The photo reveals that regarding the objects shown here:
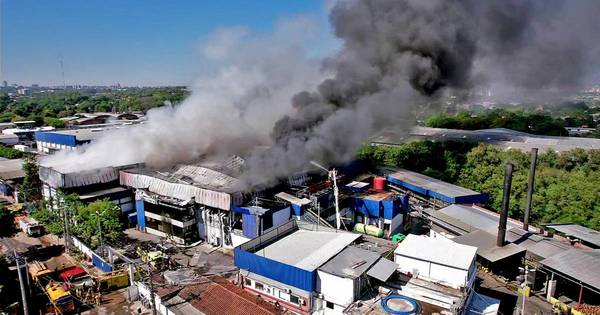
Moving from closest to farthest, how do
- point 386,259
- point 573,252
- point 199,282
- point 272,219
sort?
point 386,259, point 199,282, point 573,252, point 272,219

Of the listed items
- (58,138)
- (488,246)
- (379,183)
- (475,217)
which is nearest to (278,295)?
(488,246)

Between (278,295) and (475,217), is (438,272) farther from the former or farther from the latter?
(475,217)

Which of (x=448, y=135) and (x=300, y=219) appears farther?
(x=448, y=135)

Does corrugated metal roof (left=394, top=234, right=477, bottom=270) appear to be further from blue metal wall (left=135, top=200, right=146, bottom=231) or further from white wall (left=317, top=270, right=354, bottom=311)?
blue metal wall (left=135, top=200, right=146, bottom=231)

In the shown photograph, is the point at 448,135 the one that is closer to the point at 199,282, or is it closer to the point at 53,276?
the point at 199,282

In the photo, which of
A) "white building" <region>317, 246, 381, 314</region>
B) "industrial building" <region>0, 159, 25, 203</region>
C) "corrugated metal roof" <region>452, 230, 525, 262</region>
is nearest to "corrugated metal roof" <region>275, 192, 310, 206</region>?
"white building" <region>317, 246, 381, 314</region>

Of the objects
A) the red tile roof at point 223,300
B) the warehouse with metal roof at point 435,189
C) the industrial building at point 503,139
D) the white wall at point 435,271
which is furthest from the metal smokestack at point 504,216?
the industrial building at point 503,139

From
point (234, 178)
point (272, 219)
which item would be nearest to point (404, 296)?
point (272, 219)
